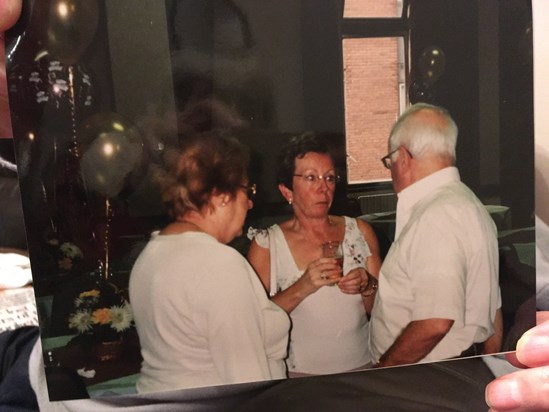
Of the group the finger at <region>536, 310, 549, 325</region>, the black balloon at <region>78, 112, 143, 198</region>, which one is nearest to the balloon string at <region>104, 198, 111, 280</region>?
the black balloon at <region>78, 112, 143, 198</region>

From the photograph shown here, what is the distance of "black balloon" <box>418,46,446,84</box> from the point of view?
0.43 m

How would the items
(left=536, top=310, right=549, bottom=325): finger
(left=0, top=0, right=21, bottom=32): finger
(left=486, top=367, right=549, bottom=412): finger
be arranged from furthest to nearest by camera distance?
(left=536, top=310, right=549, bottom=325): finger
(left=486, top=367, right=549, bottom=412): finger
(left=0, top=0, right=21, bottom=32): finger

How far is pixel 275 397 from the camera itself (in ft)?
1.90

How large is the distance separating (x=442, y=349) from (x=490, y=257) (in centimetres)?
11

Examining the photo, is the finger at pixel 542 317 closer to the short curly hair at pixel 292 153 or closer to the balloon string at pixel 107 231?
the short curly hair at pixel 292 153

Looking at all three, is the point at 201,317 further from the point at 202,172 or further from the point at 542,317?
the point at 542,317

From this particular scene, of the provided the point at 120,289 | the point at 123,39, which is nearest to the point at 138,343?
the point at 120,289

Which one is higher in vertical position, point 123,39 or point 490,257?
point 123,39

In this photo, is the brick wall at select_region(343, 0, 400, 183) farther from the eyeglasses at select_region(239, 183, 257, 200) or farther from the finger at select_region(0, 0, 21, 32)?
the finger at select_region(0, 0, 21, 32)

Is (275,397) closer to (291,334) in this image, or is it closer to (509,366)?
(291,334)

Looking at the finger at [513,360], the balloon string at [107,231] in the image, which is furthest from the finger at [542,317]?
the balloon string at [107,231]

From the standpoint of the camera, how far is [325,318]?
46 centimetres

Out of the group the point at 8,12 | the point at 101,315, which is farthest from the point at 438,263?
the point at 8,12

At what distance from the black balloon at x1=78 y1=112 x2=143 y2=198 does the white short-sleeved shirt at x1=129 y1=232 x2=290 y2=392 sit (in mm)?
62
